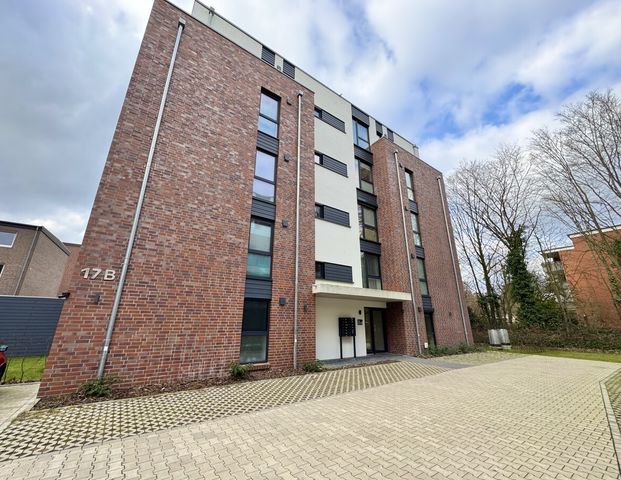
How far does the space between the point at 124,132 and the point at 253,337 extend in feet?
22.9

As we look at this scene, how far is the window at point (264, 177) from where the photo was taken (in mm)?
9484

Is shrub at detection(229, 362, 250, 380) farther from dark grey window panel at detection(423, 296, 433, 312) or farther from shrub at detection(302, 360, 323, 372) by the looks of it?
dark grey window panel at detection(423, 296, 433, 312)

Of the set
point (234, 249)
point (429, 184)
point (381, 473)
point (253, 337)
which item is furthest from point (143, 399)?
point (429, 184)

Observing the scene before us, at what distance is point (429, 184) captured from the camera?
17.9 m

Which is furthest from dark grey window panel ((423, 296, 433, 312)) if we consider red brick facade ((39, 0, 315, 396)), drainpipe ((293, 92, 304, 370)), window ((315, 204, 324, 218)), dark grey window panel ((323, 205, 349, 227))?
drainpipe ((293, 92, 304, 370))

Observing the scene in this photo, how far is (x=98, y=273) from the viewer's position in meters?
5.91

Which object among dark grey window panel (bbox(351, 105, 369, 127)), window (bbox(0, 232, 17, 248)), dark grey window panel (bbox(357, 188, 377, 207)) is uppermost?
dark grey window panel (bbox(351, 105, 369, 127))

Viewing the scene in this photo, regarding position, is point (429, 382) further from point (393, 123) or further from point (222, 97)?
point (393, 123)

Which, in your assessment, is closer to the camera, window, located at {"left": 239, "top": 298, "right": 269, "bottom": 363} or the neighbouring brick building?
window, located at {"left": 239, "top": 298, "right": 269, "bottom": 363}

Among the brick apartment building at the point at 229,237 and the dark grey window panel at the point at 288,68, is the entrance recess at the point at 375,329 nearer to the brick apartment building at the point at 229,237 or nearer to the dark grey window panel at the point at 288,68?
the brick apartment building at the point at 229,237

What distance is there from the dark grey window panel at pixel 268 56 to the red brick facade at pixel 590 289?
2299 cm

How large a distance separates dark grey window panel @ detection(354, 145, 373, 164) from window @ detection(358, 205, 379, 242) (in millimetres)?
3367

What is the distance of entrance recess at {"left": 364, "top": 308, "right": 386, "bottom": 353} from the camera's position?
41.0 ft

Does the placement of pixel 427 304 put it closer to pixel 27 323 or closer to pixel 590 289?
pixel 590 289
